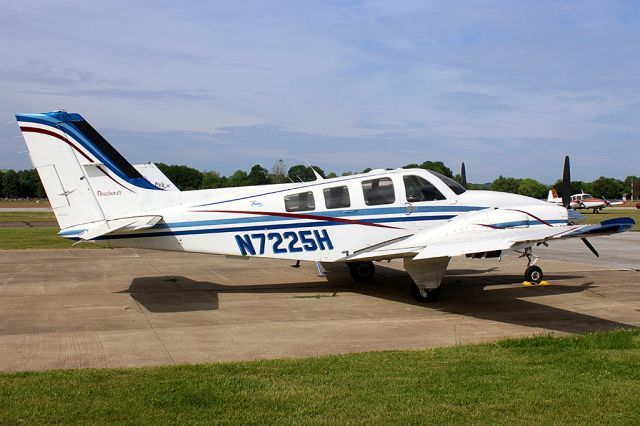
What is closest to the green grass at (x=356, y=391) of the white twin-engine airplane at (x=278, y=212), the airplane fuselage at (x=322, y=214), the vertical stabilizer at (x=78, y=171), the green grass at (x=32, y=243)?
the white twin-engine airplane at (x=278, y=212)

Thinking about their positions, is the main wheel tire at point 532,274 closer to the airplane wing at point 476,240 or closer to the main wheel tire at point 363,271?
the airplane wing at point 476,240

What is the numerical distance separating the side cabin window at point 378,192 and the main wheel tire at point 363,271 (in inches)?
103

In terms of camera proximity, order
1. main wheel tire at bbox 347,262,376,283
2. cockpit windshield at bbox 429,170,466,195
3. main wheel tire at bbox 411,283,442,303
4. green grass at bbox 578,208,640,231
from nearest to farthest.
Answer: main wheel tire at bbox 411,283,442,303, cockpit windshield at bbox 429,170,466,195, main wheel tire at bbox 347,262,376,283, green grass at bbox 578,208,640,231

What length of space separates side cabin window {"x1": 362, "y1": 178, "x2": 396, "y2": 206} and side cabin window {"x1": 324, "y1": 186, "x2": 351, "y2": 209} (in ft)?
1.29

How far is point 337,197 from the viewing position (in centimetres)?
1261

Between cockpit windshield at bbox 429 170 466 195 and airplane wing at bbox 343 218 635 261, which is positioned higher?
cockpit windshield at bbox 429 170 466 195

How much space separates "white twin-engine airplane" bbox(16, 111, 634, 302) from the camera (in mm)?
11508

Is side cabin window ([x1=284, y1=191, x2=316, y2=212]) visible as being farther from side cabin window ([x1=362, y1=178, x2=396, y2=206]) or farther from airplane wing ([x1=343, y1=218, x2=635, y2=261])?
airplane wing ([x1=343, y1=218, x2=635, y2=261])

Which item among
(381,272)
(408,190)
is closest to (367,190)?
(408,190)

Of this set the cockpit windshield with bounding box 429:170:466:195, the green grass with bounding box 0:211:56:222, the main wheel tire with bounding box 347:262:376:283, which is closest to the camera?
the cockpit windshield with bounding box 429:170:466:195

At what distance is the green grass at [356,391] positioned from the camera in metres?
5.38

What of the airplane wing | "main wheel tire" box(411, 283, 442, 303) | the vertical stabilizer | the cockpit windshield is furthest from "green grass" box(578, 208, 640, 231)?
the vertical stabilizer

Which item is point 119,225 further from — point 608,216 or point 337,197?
point 608,216

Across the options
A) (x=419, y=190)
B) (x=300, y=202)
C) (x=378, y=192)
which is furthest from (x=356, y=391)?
(x=419, y=190)
